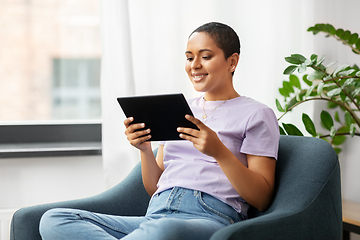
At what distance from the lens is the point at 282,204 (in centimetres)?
96

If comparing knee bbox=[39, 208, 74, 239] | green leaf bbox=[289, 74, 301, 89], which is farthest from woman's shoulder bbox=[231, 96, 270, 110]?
green leaf bbox=[289, 74, 301, 89]

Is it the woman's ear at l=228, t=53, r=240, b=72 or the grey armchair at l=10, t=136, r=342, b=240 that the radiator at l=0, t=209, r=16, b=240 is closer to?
the grey armchair at l=10, t=136, r=342, b=240

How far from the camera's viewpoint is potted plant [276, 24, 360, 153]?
1.41m

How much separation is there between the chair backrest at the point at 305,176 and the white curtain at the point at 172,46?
2.61 ft

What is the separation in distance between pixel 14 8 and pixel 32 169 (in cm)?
82

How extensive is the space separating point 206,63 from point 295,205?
1.64 feet

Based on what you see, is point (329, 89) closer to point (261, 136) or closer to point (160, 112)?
point (261, 136)

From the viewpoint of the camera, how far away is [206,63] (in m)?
1.11

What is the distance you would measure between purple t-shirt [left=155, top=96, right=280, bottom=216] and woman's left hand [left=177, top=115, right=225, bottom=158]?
0.39ft

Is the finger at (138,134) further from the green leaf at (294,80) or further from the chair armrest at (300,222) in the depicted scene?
the green leaf at (294,80)

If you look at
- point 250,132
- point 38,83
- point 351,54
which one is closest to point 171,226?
point 250,132

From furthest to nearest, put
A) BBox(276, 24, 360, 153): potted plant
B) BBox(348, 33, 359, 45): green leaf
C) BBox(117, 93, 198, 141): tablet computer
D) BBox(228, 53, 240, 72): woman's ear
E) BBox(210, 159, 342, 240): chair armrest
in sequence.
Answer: BBox(348, 33, 359, 45): green leaf, BBox(276, 24, 360, 153): potted plant, BBox(228, 53, 240, 72): woman's ear, BBox(117, 93, 198, 141): tablet computer, BBox(210, 159, 342, 240): chair armrest

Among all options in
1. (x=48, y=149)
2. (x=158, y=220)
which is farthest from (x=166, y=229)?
(x=48, y=149)

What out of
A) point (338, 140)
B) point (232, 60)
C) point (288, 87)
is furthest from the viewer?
point (338, 140)
